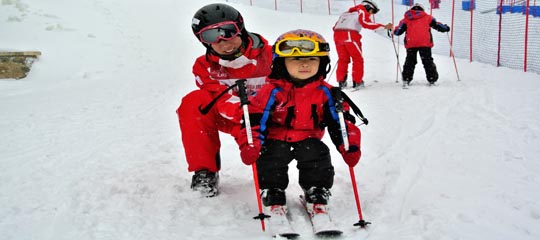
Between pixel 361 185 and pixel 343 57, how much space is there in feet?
19.3

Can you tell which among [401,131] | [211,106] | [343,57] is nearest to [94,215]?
[211,106]

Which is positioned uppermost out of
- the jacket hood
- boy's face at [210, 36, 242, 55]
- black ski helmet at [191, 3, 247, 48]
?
black ski helmet at [191, 3, 247, 48]

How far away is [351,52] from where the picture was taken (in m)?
8.77

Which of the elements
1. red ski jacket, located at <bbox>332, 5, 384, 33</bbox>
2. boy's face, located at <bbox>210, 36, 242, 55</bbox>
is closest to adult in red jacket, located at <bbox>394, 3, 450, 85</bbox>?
red ski jacket, located at <bbox>332, 5, 384, 33</bbox>

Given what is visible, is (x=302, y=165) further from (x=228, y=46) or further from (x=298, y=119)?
(x=228, y=46)

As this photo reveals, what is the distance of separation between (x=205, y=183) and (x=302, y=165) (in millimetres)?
719

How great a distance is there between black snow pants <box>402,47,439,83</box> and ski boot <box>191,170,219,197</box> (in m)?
6.15

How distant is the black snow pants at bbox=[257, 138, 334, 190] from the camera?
2.96 meters

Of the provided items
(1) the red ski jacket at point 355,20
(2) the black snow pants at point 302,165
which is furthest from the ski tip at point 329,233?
(1) the red ski jacket at point 355,20

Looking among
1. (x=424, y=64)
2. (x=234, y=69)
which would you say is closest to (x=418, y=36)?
(x=424, y=64)

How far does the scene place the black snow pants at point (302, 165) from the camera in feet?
9.70

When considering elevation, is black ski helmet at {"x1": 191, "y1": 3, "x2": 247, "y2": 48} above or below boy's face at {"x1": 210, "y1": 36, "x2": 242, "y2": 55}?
above

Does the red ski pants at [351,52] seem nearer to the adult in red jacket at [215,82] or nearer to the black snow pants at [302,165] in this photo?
the adult in red jacket at [215,82]

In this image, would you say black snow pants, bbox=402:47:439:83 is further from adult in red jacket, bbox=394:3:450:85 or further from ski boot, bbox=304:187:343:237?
ski boot, bbox=304:187:343:237
